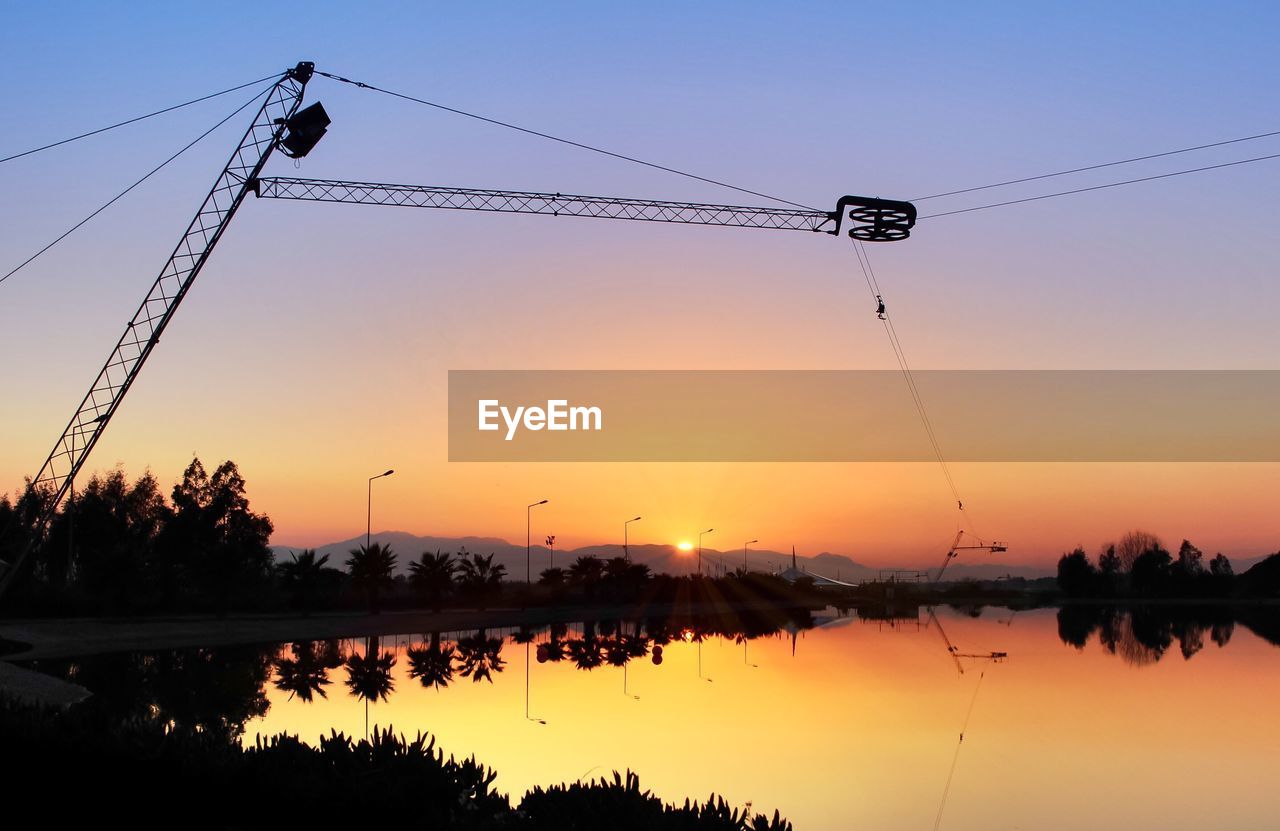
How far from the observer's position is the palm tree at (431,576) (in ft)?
354

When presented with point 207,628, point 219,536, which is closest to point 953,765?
point 207,628

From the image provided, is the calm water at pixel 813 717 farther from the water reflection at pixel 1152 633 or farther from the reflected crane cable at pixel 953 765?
the water reflection at pixel 1152 633

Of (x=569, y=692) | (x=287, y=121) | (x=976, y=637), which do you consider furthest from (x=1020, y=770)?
(x=976, y=637)

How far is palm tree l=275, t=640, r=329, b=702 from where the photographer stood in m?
42.9

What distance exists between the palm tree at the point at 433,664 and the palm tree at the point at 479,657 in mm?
636

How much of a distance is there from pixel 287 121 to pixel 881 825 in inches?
1745

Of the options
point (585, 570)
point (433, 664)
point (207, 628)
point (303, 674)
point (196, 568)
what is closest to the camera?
point (303, 674)

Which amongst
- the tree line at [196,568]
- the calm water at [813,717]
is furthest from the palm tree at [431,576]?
the calm water at [813,717]

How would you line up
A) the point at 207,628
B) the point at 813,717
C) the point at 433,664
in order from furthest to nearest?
1. the point at 207,628
2. the point at 433,664
3. the point at 813,717

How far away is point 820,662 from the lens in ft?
218

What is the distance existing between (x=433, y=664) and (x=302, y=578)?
39.4m

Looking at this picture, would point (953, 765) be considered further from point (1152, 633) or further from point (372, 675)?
point (1152, 633)

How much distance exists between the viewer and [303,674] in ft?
164

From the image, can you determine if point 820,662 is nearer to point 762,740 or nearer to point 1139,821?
point 762,740
